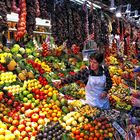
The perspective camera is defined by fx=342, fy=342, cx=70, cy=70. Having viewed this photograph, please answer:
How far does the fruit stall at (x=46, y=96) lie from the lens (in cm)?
385

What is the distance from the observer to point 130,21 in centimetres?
1262

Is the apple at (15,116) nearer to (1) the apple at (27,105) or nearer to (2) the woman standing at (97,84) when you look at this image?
(1) the apple at (27,105)

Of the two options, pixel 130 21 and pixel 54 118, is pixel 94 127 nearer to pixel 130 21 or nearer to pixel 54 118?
pixel 54 118

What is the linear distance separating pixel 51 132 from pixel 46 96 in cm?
140

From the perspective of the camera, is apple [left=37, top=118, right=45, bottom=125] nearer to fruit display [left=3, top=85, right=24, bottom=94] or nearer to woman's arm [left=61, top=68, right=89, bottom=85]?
fruit display [left=3, top=85, right=24, bottom=94]

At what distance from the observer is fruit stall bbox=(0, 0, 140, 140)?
3.85m

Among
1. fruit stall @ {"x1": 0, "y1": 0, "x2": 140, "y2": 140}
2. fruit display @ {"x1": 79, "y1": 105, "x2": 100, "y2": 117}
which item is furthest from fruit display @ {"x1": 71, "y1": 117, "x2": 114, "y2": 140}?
fruit display @ {"x1": 79, "y1": 105, "x2": 100, "y2": 117}

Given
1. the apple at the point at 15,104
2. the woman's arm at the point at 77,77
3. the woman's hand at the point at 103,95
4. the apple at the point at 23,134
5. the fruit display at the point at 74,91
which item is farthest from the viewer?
the fruit display at the point at 74,91

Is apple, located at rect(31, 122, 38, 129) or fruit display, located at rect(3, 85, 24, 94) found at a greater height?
fruit display, located at rect(3, 85, 24, 94)

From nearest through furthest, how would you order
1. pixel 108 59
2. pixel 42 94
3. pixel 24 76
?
pixel 42 94 → pixel 24 76 → pixel 108 59

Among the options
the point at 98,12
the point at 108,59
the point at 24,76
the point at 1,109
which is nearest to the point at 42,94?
the point at 24,76

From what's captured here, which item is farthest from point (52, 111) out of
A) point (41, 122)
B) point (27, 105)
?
point (41, 122)

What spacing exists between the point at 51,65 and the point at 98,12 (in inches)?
105

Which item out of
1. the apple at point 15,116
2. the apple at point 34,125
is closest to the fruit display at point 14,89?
the apple at point 15,116
